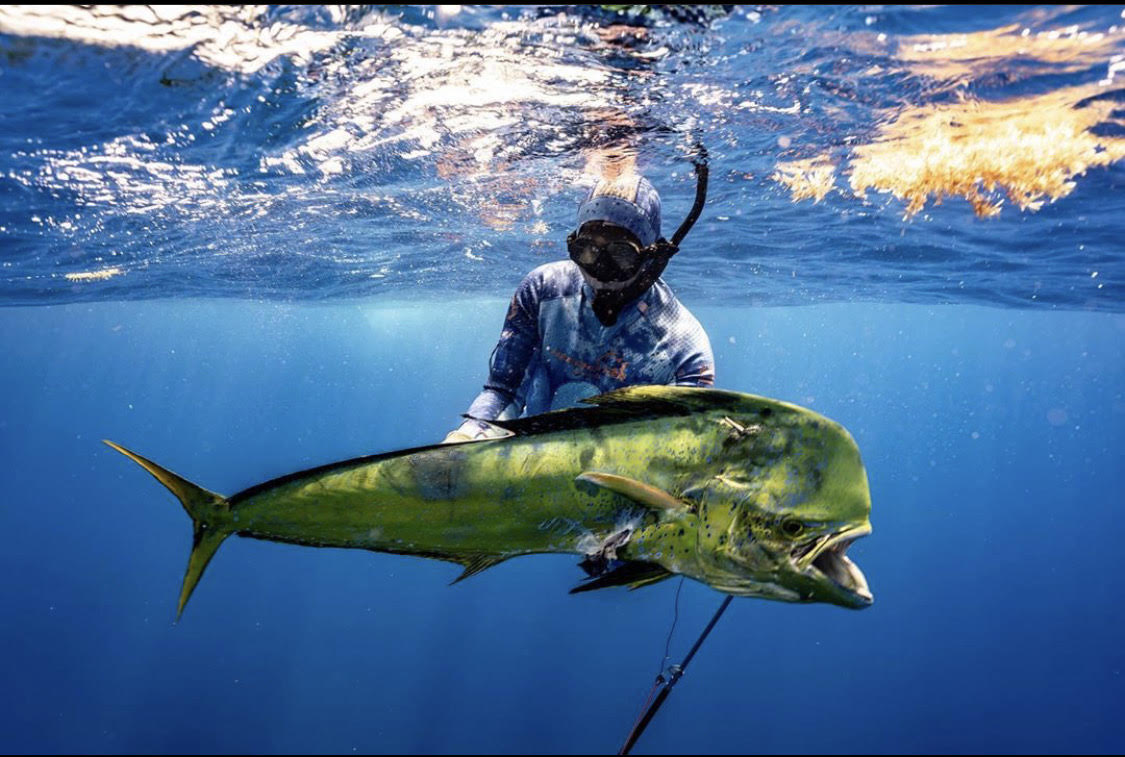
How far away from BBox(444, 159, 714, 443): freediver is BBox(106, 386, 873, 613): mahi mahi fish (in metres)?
1.88

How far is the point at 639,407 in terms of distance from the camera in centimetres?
181

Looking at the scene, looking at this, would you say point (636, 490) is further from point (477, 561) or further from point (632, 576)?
point (477, 561)

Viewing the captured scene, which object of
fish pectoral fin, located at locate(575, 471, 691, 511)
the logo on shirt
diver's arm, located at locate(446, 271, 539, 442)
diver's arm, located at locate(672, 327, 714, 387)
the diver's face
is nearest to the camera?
fish pectoral fin, located at locate(575, 471, 691, 511)

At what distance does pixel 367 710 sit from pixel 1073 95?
2965cm

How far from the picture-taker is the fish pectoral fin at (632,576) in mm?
1812

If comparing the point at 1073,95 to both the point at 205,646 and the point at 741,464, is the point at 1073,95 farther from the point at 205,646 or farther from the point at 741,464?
the point at 205,646

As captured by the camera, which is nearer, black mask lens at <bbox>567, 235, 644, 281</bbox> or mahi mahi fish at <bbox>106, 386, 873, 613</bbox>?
mahi mahi fish at <bbox>106, 386, 873, 613</bbox>

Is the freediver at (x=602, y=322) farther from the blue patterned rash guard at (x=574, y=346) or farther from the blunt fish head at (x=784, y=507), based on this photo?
the blunt fish head at (x=784, y=507)

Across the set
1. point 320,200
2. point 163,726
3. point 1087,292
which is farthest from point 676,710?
point 320,200

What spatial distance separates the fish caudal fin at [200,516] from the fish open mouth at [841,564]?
179cm

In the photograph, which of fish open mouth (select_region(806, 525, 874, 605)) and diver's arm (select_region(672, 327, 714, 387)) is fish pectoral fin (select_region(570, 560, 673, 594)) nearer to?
fish open mouth (select_region(806, 525, 874, 605))

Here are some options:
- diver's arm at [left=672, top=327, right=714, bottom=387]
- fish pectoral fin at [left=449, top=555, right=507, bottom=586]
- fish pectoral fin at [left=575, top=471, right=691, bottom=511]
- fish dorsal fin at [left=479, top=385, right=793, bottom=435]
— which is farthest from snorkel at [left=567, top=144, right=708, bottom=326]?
fish pectoral fin at [left=449, top=555, right=507, bottom=586]

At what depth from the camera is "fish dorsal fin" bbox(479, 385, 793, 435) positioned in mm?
1744

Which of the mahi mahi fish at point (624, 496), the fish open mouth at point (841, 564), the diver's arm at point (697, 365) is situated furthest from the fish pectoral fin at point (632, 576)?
the diver's arm at point (697, 365)
